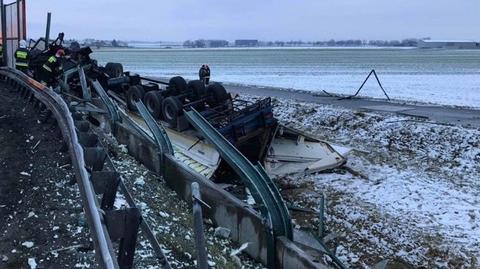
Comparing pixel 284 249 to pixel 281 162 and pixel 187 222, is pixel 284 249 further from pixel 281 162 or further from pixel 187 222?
pixel 281 162

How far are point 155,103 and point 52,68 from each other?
9.40 feet

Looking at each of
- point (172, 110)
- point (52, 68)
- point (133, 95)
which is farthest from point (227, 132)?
point (52, 68)

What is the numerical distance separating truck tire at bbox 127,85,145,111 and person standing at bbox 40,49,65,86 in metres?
1.64

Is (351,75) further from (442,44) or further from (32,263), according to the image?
(442,44)

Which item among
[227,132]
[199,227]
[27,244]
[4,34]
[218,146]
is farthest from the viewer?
[4,34]

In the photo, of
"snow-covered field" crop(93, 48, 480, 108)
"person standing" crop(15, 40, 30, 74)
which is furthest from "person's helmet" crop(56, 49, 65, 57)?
"snow-covered field" crop(93, 48, 480, 108)

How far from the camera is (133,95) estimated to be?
447 inches

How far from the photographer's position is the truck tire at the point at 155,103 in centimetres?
1045

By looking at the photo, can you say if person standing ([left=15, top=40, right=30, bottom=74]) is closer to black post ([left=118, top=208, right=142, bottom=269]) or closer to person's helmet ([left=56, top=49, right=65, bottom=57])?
person's helmet ([left=56, top=49, right=65, bottom=57])

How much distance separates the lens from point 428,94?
78.6 feet

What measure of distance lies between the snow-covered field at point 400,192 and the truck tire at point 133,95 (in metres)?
3.60

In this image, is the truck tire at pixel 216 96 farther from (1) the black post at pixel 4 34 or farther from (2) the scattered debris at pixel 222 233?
(1) the black post at pixel 4 34

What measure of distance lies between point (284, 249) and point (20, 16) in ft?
40.9

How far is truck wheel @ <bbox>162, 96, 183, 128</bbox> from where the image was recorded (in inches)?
391
